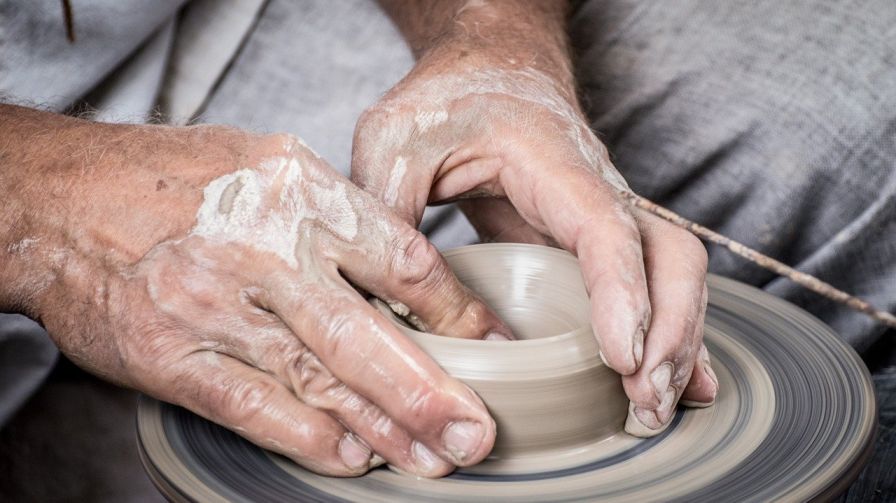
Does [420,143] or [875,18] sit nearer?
[420,143]

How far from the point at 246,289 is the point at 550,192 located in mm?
344

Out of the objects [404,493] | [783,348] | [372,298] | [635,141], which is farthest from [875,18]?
[404,493]

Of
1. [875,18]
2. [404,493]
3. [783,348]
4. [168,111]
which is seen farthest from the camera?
[168,111]

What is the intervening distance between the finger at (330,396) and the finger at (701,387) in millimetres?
271

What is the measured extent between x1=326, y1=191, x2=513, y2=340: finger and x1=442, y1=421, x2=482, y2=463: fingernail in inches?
6.0

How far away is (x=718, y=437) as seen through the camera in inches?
37.9

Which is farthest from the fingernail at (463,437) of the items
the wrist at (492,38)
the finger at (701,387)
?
the wrist at (492,38)

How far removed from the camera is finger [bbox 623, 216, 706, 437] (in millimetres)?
919

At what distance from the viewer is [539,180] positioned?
1077 mm

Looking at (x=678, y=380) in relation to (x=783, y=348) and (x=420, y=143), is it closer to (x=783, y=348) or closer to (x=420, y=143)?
(x=783, y=348)

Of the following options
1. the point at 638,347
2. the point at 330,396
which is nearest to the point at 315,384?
the point at 330,396

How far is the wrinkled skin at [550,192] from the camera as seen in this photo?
923 mm

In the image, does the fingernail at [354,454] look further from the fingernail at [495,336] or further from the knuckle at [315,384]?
the fingernail at [495,336]

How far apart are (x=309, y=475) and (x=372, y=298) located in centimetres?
19
